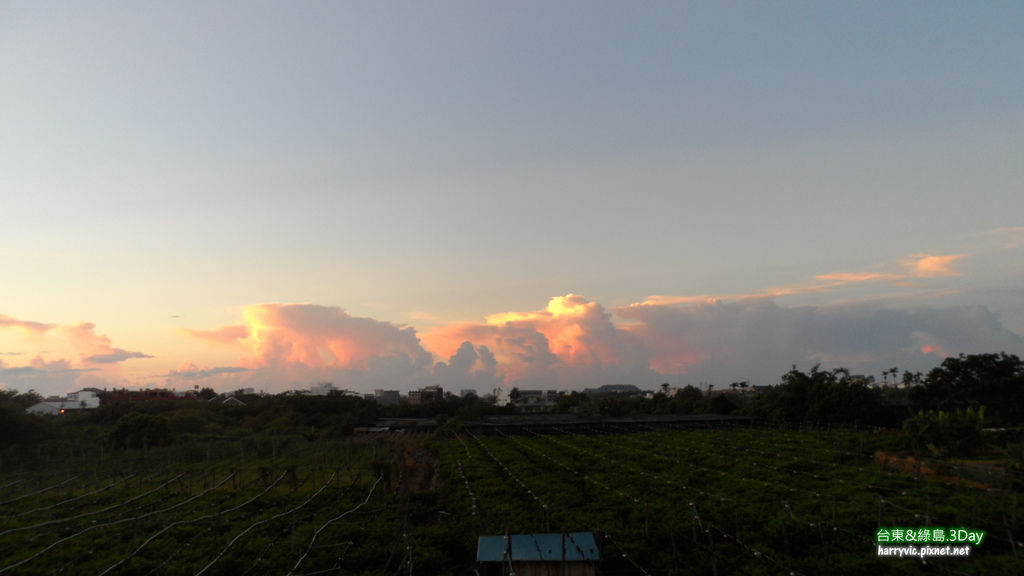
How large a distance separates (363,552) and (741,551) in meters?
7.80

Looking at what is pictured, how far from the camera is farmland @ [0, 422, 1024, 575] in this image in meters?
11.4

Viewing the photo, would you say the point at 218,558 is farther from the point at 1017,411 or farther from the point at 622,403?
the point at 622,403

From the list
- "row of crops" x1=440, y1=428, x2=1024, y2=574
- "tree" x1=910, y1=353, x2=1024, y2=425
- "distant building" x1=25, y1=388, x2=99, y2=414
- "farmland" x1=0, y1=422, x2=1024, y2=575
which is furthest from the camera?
"distant building" x1=25, y1=388, x2=99, y2=414

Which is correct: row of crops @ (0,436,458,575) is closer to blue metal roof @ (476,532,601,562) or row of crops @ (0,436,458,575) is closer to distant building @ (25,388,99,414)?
blue metal roof @ (476,532,601,562)

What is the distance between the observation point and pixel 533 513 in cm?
1483

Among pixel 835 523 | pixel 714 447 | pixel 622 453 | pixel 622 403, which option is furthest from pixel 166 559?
pixel 622 403

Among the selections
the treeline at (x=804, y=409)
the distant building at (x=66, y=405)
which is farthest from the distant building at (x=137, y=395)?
the treeline at (x=804, y=409)

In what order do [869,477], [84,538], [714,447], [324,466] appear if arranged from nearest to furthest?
[84,538] → [869,477] → [324,466] → [714,447]

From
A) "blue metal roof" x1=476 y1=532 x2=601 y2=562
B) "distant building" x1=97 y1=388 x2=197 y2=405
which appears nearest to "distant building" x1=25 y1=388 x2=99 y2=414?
"distant building" x1=97 y1=388 x2=197 y2=405

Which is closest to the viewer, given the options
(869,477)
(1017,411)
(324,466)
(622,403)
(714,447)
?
(869,477)

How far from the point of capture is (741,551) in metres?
11.3

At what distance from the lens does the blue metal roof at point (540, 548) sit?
32.6ft

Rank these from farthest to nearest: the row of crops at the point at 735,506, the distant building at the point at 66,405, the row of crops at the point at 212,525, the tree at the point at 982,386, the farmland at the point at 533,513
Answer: the distant building at the point at 66,405, the tree at the point at 982,386, the row of crops at the point at 212,525, the farmland at the point at 533,513, the row of crops at the point at 735,506

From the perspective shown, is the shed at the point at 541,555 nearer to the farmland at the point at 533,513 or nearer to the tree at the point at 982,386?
the farmland at the point at 533,513
